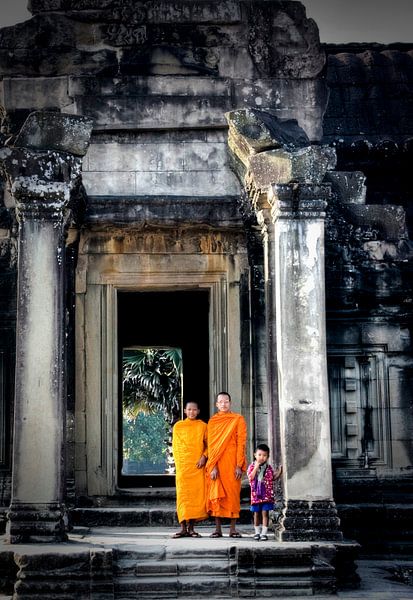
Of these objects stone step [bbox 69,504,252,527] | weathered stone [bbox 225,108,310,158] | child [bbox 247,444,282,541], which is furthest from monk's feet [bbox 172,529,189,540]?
weathered stone [bbox 225,108,310,158]

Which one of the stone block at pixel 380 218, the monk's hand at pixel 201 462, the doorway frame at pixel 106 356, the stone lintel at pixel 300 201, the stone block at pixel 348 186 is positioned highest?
the stone block at pixel 348 186

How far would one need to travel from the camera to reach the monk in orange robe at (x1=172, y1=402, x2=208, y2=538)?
10438 millimetres

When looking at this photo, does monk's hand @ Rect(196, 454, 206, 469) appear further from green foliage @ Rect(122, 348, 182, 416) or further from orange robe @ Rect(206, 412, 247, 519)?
green foliage @ Rect(122, 348, 182, 416)

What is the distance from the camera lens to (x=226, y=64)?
1185 centimetres

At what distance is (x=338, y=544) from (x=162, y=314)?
928 cm

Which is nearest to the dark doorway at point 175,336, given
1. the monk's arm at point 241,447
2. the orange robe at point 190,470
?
the orange robe at point 190,470

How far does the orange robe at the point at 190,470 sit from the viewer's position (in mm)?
10461

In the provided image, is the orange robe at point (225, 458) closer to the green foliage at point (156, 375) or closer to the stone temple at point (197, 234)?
the stone temple at point (197, 234)

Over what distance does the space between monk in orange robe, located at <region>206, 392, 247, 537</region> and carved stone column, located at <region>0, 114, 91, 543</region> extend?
1701 millimetres

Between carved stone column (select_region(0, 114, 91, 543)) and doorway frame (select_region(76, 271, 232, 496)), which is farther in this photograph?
doorway frame (select_region(76, 271, 232, 496))

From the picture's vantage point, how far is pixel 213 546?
9.36 meters

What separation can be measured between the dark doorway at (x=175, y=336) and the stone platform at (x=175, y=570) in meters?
7.92

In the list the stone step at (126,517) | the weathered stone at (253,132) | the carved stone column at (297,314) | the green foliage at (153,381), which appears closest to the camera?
the carved stone column at (297,314)

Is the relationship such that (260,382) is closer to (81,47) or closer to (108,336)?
(108,336)
